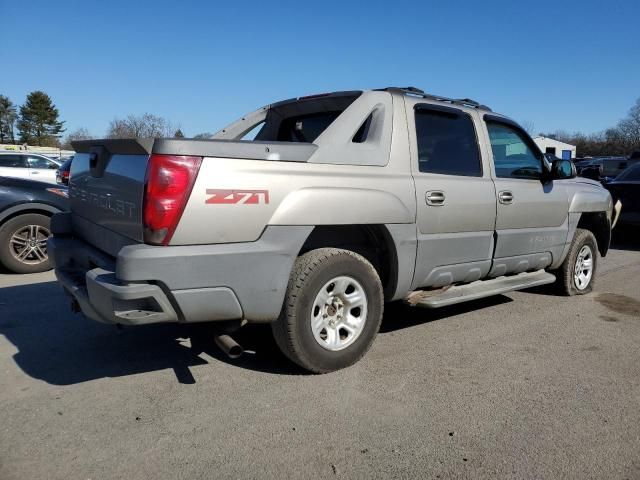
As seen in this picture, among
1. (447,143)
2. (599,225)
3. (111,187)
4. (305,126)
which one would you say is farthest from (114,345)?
(599,225)

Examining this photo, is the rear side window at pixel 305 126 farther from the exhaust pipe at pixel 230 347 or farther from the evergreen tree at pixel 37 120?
the evergreen tree at pixel 37 120

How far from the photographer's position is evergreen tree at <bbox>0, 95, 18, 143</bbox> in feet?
243

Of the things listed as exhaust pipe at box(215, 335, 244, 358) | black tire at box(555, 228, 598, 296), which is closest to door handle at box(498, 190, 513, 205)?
black tire at box(555, 228, 598, 296)

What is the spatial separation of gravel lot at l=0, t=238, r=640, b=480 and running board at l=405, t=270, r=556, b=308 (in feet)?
1.21

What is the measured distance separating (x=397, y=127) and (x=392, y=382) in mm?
1835

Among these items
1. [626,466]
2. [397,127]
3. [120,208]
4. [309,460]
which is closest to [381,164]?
[397,127]

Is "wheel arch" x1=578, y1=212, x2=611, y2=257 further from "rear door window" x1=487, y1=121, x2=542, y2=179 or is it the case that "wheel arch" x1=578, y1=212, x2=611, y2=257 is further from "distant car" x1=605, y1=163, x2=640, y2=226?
"distant car" x1=605, y1=163, x2=640, y2=226

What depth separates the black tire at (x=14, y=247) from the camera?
644cm

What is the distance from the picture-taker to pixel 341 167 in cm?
348

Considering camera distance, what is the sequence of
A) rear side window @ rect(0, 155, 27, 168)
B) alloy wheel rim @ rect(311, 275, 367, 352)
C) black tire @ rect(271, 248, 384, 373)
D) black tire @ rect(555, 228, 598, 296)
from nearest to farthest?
1. black tire @ rect(271, 248, 384, 373)
2. alloy wheel rim @ rect(311, 275, 367, 352)
3. black tire @ rect(555, 228, 598, 296)
4. rear side window @ rect(0, 155, 27, 168)

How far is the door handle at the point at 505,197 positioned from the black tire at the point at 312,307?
1.59m

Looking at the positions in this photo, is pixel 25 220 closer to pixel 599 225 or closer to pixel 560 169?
pixel 560 169

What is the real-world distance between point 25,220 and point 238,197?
4803 mm

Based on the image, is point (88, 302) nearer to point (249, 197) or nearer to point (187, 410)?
point (187, 410)
